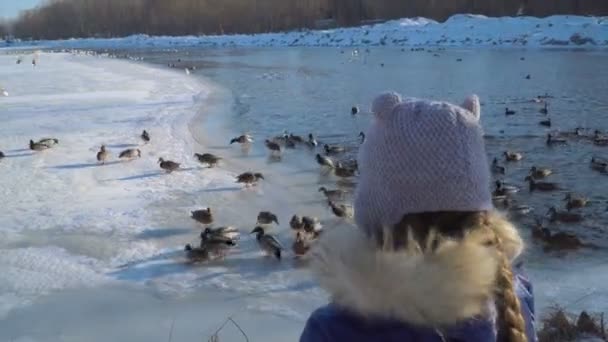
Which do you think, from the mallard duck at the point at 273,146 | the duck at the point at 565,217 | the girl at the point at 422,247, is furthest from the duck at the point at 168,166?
the girl at the point at 422,247

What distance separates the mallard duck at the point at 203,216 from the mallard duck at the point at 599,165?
4.47m

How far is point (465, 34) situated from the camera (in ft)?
122

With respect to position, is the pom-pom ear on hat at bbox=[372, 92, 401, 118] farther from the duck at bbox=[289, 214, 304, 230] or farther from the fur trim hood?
the duck at bbox=[289, 214, 304, 230]

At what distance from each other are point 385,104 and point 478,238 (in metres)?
0.30

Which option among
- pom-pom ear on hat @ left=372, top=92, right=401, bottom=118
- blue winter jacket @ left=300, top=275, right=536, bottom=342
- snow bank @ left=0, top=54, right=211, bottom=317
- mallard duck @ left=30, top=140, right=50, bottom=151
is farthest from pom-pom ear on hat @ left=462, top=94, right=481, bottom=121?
mallard duck @ left=30, top=140, right=50, bottom=151

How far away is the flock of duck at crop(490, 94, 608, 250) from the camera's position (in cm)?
531

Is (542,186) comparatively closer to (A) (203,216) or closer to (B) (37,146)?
(A) (203,216)

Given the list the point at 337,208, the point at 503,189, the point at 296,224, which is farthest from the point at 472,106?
the point at 503,189

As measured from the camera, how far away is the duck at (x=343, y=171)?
758 cm

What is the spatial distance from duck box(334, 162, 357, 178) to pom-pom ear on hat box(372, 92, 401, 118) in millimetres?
6291

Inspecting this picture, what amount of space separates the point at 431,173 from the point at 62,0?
99139mm

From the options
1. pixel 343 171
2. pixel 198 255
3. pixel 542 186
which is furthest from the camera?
pixel 343 171

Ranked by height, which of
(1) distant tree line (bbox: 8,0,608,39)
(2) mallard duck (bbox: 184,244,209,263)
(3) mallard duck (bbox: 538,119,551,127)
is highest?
(1) distant tree line (bbox: 8,0,608,39)

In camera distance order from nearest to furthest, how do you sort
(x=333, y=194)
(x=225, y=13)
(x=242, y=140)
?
(x=333, y=194) → (x=242, y=140) → (x=225, y=13)
